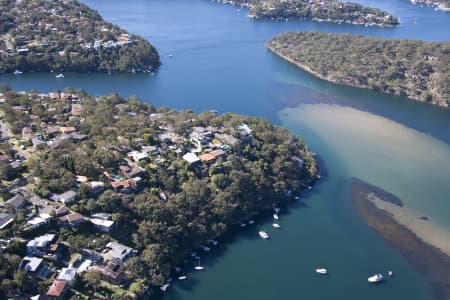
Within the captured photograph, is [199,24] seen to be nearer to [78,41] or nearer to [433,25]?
[78,41]

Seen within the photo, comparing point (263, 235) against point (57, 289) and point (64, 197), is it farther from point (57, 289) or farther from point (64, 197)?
point (57, 289)

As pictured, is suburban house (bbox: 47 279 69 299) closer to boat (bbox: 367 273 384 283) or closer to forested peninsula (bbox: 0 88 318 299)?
forested peninsula (bbox: 0 88 318 299)

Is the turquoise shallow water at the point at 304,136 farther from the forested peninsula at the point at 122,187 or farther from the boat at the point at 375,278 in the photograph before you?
the forested peninsula at the point at 122,187

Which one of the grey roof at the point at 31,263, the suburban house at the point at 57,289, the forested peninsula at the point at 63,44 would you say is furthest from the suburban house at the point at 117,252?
the forested peninsula at the point at 63,44

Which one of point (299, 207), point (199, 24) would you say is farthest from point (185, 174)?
point (199, 24)

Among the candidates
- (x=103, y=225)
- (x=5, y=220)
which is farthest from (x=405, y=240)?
(x=5, y=220)

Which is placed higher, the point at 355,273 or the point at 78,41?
the point at 78,41

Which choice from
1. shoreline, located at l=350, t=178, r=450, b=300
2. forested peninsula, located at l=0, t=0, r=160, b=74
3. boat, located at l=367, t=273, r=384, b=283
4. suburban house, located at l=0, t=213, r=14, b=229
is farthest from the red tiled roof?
forested peninsula, located at l=0, t=0, r=160, b=74
